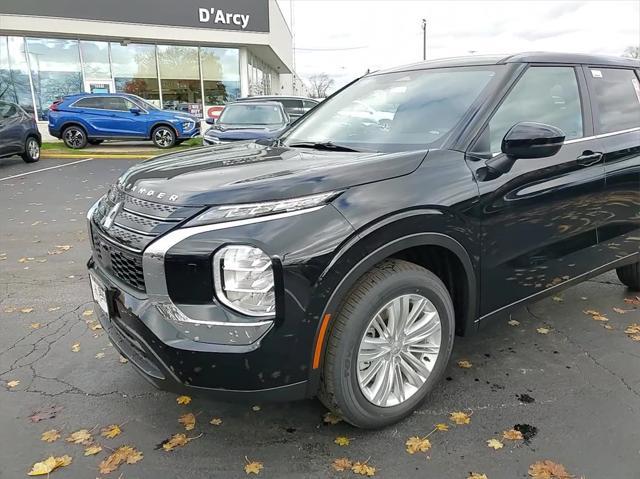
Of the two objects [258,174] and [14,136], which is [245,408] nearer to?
[258,174]

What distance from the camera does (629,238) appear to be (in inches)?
149

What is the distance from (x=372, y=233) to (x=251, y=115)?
33.3 feet

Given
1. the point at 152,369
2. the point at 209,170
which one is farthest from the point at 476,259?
the point at 152,369

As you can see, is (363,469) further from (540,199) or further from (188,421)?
(540,199)

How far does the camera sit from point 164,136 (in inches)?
670

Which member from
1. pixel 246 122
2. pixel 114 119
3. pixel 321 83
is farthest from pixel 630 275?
pixel 321 83

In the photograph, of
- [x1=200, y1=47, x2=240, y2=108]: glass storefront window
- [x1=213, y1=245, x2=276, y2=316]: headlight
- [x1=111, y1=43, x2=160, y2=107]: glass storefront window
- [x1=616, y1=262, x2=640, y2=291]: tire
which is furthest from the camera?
[x1=200, y1=47, x2=240, y2=108]: glass storefront window

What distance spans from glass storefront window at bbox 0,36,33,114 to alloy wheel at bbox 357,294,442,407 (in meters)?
22.3

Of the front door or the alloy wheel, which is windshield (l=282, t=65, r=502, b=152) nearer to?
the front door

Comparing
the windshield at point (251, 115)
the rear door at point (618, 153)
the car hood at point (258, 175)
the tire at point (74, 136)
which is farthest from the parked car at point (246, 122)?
the car hood at point (258, 175)

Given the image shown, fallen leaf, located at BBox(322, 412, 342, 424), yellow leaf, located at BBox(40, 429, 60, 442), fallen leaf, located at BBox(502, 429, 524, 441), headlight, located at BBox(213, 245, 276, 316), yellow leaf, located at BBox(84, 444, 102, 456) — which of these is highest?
headlight, located at BBox(213, 245, 276, 316)

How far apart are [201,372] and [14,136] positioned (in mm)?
12961

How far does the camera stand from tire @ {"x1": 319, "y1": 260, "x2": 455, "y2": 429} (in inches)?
92.1

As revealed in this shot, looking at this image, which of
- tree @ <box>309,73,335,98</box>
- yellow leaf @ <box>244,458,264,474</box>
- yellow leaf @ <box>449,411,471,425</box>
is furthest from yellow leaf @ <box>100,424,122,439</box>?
tree @ <box>309,73,335,98</box>
